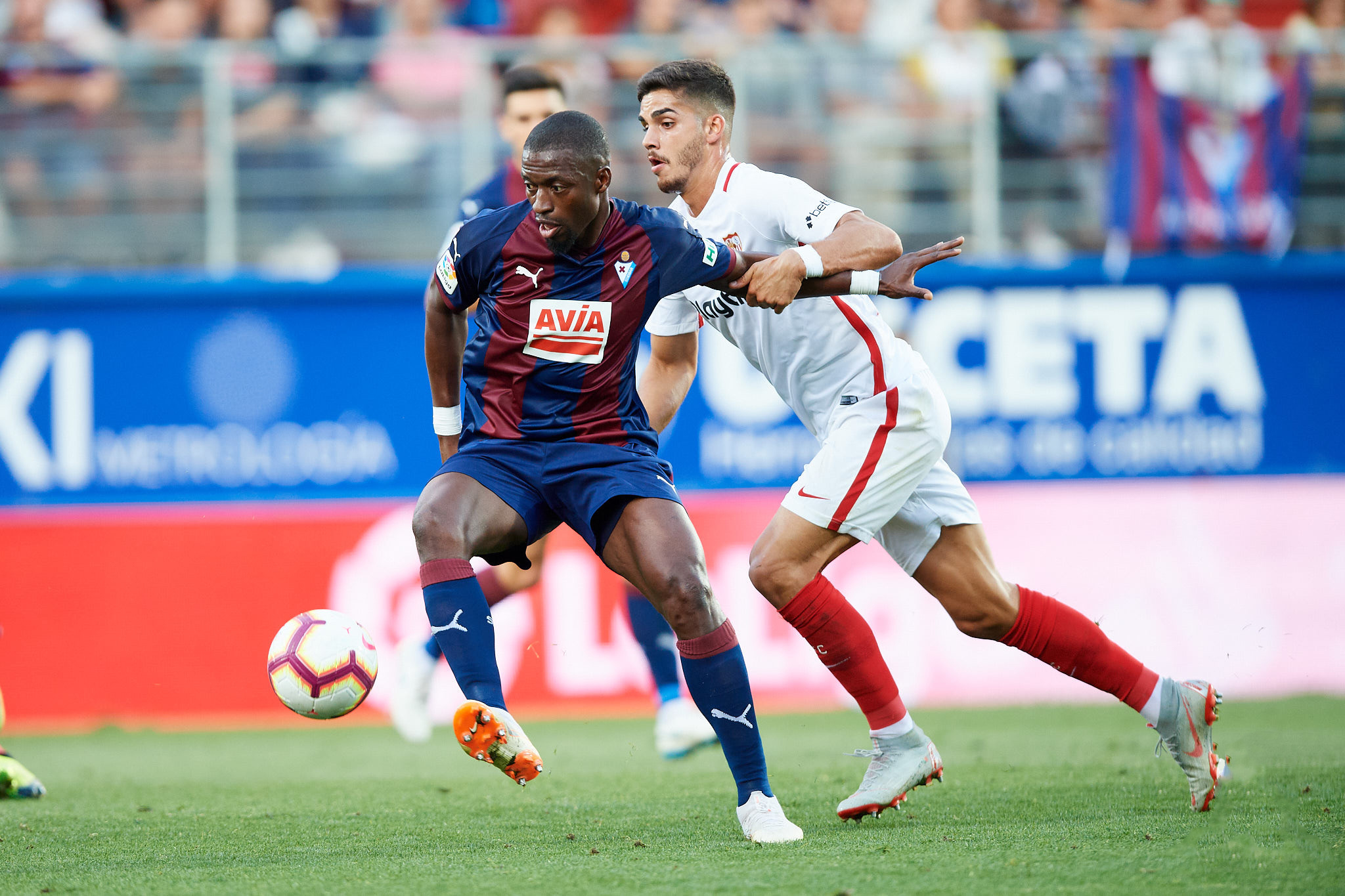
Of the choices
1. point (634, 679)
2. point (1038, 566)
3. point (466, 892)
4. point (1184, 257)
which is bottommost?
point (634, 679)

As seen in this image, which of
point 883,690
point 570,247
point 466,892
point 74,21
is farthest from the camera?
point 74,21

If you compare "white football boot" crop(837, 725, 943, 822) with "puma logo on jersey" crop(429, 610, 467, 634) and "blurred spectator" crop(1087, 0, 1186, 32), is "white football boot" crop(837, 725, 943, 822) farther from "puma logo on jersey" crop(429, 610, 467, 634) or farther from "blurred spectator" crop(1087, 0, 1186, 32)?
"blurred spectator" crop(1087, 0, 1186, 32)

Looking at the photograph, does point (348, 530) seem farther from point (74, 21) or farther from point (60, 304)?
point (74, 21)

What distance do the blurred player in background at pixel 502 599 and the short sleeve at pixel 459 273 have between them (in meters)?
1.44

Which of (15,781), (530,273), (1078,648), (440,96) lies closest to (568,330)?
(530,273)

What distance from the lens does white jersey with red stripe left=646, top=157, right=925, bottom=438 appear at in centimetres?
473

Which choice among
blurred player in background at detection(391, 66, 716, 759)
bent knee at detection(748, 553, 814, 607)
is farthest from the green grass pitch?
bent knee at detection(748, 553, 814, 607)

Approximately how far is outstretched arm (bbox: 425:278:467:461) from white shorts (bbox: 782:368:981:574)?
1.10 m

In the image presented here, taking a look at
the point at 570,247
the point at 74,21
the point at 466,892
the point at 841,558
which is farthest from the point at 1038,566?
the point at 74,21

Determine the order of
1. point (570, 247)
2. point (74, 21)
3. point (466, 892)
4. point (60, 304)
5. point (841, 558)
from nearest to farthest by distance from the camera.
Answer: point (466, 892), point (570, 247), point (841, 558), point (60, 304), point (74, 21)

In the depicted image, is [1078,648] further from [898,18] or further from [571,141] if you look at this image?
[898,18]

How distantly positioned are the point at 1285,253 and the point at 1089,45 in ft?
6.55

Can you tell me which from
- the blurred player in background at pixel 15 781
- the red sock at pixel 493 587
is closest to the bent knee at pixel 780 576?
the red sock at pixel 493 587

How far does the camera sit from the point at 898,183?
1032cm
